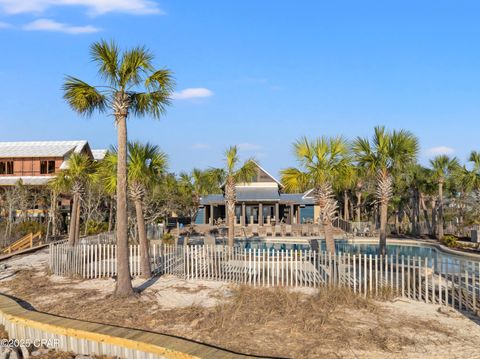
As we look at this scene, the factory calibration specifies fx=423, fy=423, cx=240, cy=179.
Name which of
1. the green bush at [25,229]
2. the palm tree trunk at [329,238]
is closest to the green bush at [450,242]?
the palm tree trunk at [329,238]

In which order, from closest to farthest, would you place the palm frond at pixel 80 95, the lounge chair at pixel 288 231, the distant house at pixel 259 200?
the palm frond at pixel 80 95 < the lounge chair at pixel 288 231 < the distant house at pixel 259 200

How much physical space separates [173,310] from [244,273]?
147 inches

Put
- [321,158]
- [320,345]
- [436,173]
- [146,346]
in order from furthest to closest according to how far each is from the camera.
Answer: [436,173] < [321,158] < [320,345] < [146,346]

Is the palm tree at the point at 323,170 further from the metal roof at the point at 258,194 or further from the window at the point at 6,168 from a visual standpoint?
the window at the point at 6,168

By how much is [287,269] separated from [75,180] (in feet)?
33.1

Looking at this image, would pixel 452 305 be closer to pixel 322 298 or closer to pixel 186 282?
pixel 322 298

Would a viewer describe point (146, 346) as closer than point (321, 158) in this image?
Yes

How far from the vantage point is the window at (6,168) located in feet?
126

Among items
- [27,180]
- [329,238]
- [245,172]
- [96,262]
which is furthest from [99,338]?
[27,180]

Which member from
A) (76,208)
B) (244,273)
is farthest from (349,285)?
(76,208)

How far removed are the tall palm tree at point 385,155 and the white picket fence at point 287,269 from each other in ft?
11.9

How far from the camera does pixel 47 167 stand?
3825cm

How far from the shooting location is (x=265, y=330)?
8.24 metres

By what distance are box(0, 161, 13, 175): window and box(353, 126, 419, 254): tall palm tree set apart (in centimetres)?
3369
